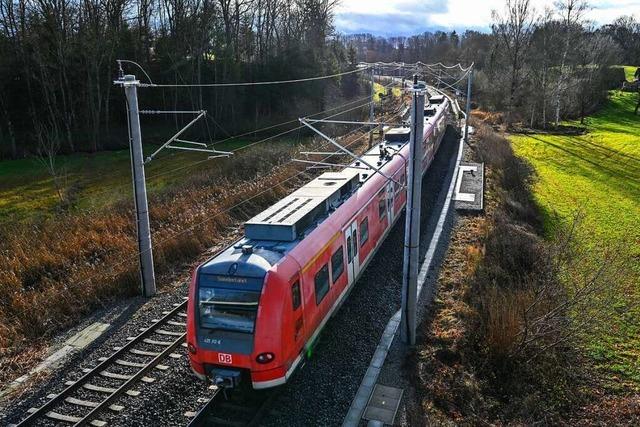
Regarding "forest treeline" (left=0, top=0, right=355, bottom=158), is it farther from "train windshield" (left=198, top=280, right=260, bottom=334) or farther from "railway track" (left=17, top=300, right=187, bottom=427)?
"train windshield" (left=198, top=280, right=260, bottom=334)

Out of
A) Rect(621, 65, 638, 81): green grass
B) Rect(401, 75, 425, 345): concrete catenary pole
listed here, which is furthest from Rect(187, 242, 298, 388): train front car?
Rect(621, 65, 638, 81): green grass

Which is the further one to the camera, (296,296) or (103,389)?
(103,389)

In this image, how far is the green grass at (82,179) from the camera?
25.6 m

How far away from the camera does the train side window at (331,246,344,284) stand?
37.0ft

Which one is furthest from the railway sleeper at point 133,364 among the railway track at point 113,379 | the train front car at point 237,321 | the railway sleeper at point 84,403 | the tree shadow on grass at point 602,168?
the tree shadow on grass at point 602,168

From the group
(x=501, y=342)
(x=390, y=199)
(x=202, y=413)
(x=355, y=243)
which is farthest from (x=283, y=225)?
(x=390, y=199)

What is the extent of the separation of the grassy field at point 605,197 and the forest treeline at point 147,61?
20490 mm

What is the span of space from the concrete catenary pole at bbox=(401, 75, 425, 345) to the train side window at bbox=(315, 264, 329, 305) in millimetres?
1757

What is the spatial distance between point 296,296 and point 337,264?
2486 mm

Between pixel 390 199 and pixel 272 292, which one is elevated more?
pixel 272 292

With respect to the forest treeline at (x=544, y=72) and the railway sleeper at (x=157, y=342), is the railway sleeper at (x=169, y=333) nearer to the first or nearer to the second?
the railway sleeper at (x=157, y=342)

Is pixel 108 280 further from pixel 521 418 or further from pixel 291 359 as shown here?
pixel 521 418

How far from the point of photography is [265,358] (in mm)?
8586

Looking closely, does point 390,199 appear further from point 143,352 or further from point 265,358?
point 265,358
